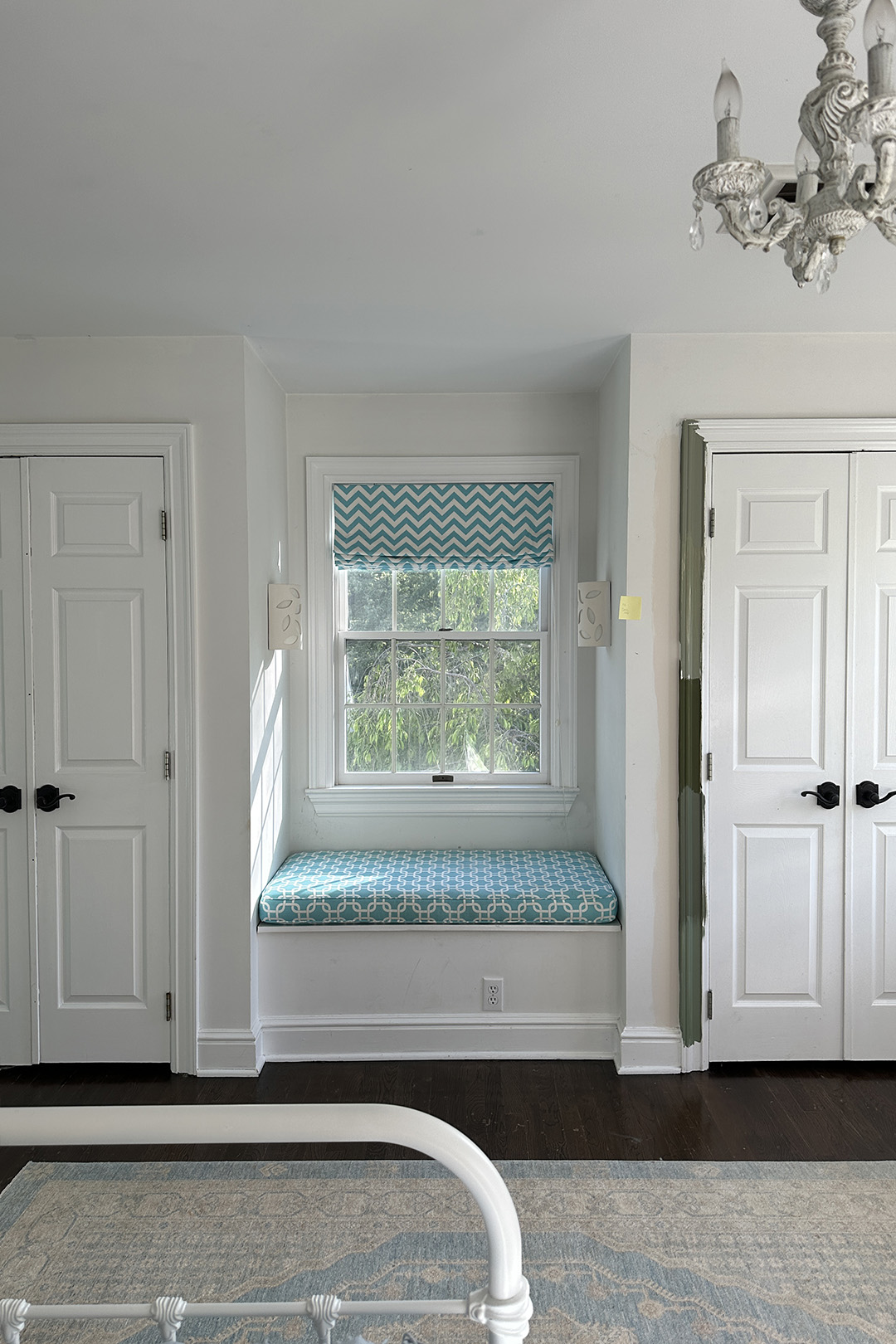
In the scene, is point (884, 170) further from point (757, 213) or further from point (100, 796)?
point (100, 796)

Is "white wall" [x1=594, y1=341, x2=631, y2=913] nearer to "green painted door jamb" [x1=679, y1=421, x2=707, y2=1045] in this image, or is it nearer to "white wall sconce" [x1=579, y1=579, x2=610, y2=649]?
"white wall sconce" [x1=579, y1=579, x2=610, y2=649]

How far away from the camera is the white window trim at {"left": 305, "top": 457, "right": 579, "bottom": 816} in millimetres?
4059

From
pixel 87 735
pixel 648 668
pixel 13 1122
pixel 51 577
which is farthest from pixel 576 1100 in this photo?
pixel 51 577

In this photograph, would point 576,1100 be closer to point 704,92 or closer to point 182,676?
point 182,676

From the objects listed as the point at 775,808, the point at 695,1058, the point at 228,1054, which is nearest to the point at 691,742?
the point at 775,808

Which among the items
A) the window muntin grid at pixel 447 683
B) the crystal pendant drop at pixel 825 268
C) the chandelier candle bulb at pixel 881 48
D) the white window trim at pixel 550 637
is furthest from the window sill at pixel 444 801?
the chandelier candle bulb at pixel 881 48

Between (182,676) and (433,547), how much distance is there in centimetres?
136

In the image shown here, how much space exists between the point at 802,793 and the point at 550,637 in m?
1.35

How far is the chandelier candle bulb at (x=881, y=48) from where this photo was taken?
43.5 inches

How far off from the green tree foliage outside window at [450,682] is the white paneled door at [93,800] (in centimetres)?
112

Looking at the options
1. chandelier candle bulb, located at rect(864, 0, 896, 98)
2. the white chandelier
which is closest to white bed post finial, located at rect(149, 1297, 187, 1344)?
the white chandelier

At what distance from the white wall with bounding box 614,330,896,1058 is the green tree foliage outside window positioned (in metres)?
0.95

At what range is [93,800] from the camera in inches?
130

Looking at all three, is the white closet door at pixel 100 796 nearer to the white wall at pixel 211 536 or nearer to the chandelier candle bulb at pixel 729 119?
the white wall at pixel 211 536
